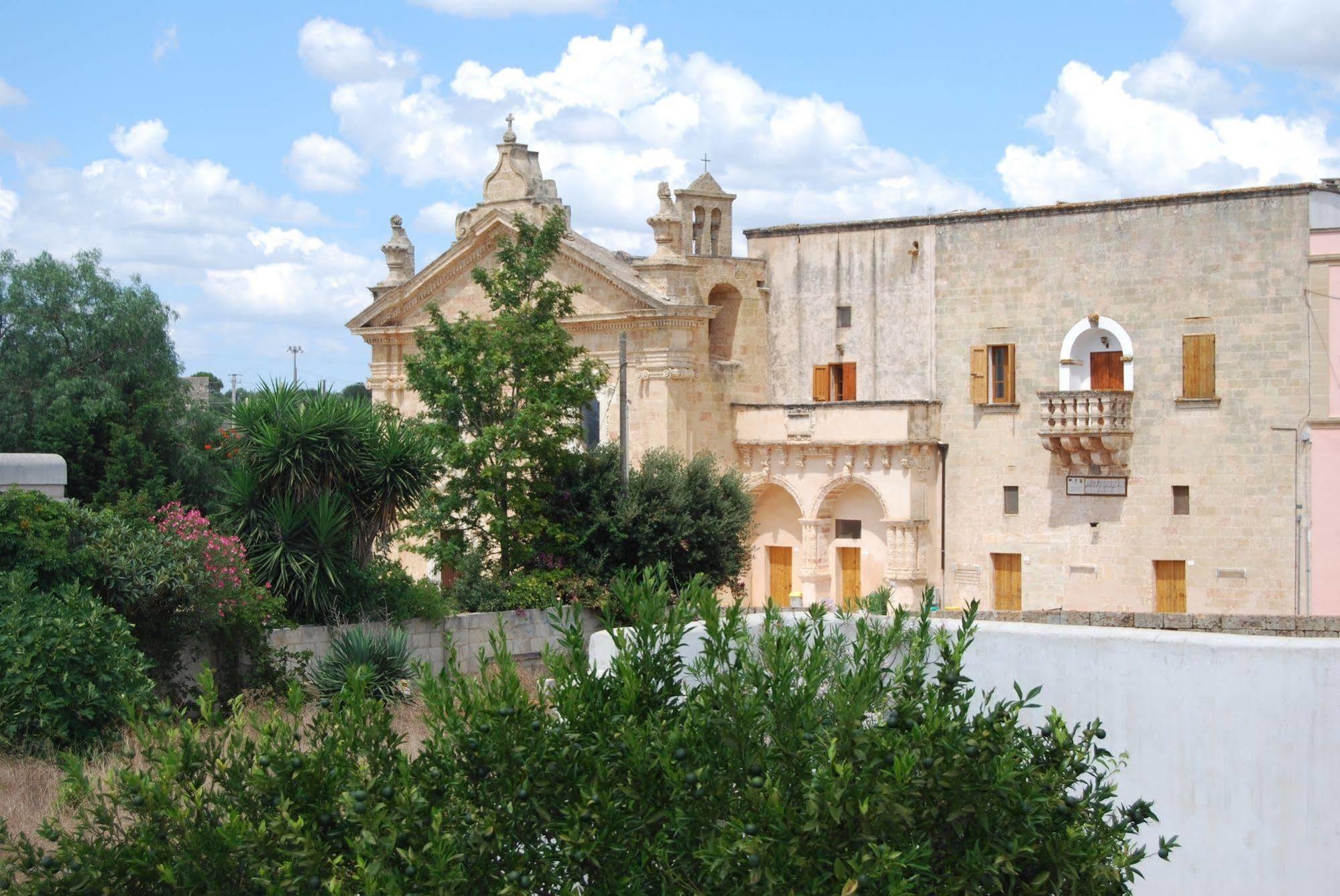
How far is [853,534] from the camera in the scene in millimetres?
31906

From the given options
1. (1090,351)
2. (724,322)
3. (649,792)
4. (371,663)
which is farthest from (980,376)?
(649,792)

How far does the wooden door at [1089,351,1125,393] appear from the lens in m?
29.8

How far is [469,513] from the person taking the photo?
23.0 m

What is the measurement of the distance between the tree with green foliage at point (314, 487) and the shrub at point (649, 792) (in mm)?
10869

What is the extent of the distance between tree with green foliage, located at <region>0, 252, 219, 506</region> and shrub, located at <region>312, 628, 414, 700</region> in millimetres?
18151

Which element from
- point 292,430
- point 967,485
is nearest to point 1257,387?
point 967,485

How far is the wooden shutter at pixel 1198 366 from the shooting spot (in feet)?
94.2

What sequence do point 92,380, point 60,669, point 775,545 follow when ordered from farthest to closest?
point 92,380 → point 775,545 → point 60,669

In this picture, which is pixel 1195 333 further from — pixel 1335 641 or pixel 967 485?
pixel 1335 641

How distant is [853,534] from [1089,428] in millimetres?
5373

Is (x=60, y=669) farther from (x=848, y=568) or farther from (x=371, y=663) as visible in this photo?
(x=848, y=568)

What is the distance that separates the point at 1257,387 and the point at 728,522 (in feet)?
36.3

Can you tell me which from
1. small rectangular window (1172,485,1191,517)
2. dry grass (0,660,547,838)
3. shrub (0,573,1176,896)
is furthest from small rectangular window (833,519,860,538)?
shrub (0,573,1176,896)

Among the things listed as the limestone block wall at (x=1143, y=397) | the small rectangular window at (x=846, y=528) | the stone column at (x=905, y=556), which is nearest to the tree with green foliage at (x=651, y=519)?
the stone column at (x=905, y=556)
